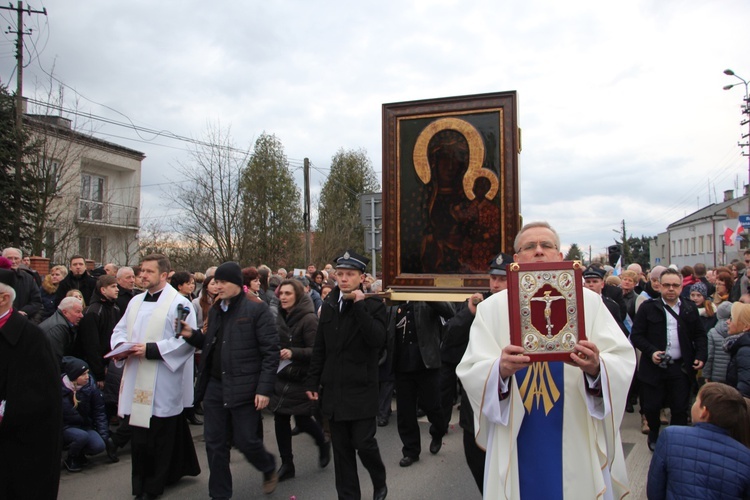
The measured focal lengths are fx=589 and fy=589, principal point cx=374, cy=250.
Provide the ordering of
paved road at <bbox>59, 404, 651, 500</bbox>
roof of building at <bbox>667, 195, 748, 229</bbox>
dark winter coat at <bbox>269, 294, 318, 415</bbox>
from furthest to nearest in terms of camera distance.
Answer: roof of building at <bbox>667, 195, 748, 229</bbox>
dark winter coat at <bbox>269, 294, 318, 415</bbox>
paved road at <bbox>59, 404, 651, 500</bbox>

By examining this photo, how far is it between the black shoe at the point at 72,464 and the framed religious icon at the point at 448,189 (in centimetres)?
384

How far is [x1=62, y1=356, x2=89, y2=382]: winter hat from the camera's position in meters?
6.30

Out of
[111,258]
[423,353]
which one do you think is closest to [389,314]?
[423,353]

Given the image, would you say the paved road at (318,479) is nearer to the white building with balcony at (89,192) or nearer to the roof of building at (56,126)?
the white building with balcony at (89,192)

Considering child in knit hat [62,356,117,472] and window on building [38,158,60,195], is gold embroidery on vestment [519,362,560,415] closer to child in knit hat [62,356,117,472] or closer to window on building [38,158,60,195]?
child in knit hat [62,356,117,472]

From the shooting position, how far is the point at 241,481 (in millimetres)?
5910

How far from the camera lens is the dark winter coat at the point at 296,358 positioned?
5.88 metres

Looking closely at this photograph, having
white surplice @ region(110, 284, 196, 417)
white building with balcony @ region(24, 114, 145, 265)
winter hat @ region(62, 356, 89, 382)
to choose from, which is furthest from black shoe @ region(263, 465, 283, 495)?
white building with balcony @ region(24, 114, 145, 265)

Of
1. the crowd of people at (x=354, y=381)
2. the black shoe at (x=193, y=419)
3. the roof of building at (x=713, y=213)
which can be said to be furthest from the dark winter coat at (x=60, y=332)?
the roof of building at (x=713, y=213)

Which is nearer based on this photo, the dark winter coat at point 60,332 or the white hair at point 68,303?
the dark winter coat at point 60,332

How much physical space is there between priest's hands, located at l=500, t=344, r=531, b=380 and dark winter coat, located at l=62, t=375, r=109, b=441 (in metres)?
5.33

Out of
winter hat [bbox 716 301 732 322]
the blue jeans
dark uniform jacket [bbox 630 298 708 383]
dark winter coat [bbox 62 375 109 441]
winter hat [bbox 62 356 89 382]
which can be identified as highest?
winter hat [bbox 716 301 732 322]

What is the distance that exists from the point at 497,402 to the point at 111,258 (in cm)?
2483

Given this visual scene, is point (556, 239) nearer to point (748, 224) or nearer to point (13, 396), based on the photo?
point (13, 396)
